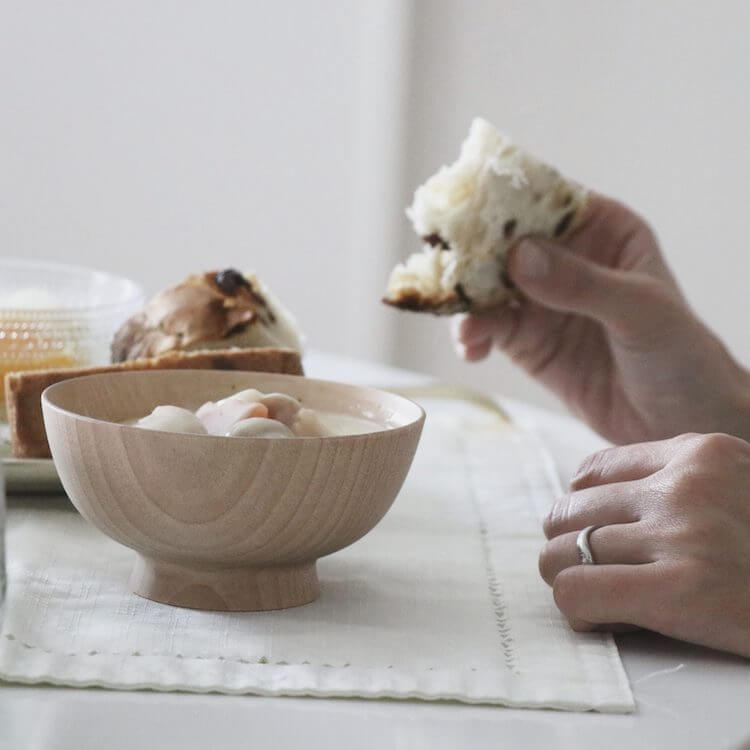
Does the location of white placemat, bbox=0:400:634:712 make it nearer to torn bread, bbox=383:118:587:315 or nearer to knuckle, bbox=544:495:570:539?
knuckle, bbox=544:495:570:539

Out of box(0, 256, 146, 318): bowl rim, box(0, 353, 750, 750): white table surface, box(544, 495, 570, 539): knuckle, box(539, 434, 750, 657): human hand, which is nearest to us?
box(0, 353, 750, 750): white table surface

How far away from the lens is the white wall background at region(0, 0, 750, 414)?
8.82ft

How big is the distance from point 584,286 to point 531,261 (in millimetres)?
57

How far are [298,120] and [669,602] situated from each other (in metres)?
2.51

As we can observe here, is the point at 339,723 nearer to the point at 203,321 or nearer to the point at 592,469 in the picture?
the point at 592,469

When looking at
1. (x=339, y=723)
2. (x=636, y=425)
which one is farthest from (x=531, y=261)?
(x=339, y=723)

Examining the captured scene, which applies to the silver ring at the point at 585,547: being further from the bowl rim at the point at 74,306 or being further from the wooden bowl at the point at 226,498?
the bowl rim at the point at 74,306

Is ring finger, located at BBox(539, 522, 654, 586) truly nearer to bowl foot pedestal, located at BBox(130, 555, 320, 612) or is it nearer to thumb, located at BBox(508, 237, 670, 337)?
bowl foot pedestal, located at BBox(130, 555, 320, 612)

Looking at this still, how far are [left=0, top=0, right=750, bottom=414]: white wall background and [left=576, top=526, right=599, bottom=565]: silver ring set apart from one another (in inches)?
86.9

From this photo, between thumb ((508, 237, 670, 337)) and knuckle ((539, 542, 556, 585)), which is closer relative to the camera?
knuckle ((539, 542, 556, 585))

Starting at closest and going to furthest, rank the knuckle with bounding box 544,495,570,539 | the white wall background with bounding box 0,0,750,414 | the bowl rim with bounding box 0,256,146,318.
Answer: the knuckle with bounding box 544,495,570,539
the bowl rim with bounding box 0,256,146,318
the white wall background with bounding box 0,0,750,414

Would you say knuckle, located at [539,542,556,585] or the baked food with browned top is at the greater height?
the baked food with browned top

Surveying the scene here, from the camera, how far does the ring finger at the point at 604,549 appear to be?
684 millimetres

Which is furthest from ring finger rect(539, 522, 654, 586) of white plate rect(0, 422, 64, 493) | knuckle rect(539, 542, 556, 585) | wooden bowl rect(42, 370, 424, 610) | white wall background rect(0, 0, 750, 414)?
white wall background rect(0, 0, 750, 414)
